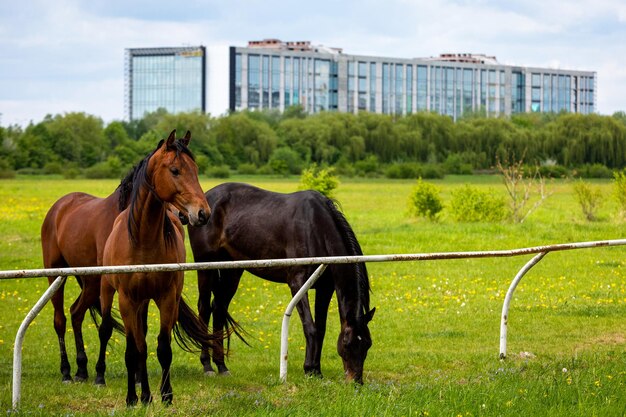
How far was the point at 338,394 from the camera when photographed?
272 inches

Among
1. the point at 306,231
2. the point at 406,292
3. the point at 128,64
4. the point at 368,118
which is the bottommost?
the point at 406,292

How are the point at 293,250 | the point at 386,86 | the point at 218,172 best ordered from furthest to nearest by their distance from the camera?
the point at 386,86
the point at 218,172
the point at 293,250

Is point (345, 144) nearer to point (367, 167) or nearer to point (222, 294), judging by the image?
point (367, 167)

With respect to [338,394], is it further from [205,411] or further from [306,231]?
[306,231]

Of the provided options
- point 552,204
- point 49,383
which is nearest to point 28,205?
point 552,204

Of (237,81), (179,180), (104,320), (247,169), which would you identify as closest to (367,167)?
(247,169)

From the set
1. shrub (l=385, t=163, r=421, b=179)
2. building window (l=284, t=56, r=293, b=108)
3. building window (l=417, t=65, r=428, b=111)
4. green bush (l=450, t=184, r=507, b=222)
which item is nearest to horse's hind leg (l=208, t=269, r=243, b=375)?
green bush (l=450, t=184, r=507, b=222)

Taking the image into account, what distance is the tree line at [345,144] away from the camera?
82.9 metres

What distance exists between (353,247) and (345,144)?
8299cm

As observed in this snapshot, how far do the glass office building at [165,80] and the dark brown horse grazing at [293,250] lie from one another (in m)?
111

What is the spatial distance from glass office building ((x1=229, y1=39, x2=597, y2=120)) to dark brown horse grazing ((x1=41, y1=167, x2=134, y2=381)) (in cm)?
11281

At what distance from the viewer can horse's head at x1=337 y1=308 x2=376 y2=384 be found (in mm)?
7801

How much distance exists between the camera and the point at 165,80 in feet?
419

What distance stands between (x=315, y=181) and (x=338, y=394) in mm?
30999
